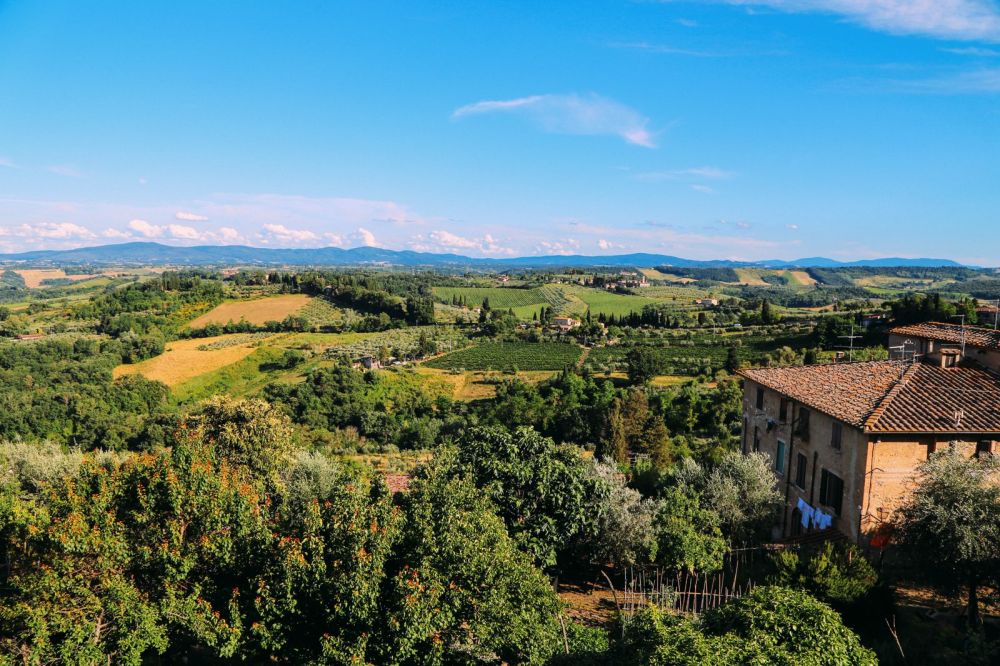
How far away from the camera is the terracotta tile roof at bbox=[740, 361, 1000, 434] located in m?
19.6

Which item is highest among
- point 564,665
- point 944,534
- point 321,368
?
point 944,534

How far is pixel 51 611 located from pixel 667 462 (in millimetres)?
33458

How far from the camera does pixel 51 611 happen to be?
12.5 meters

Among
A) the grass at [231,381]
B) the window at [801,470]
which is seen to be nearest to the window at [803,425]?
the window at [801,470]

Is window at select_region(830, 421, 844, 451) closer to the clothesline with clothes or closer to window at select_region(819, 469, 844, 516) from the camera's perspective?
window at select_region(819, 469, 844, 516)

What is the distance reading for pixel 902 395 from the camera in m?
21.2

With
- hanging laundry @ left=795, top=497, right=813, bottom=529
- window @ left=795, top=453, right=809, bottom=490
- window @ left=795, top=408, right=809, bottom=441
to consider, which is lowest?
hanging laundry @ left=795, top=497, right=813, bottom=529

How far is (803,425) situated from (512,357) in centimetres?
7324

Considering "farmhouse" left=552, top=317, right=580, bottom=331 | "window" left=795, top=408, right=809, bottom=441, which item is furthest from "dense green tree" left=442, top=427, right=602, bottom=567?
"farmhouse" left=552, top=317, right=580, bottom=331

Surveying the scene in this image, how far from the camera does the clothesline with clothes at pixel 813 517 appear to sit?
21.5 meters

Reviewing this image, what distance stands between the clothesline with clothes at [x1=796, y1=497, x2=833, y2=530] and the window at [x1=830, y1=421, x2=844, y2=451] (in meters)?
2.52

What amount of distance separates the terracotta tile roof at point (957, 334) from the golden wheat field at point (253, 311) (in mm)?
103778

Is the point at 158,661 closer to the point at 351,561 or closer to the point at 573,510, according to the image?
the point at 351,561

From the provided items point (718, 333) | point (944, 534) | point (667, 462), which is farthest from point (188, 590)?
point (718, 333)
